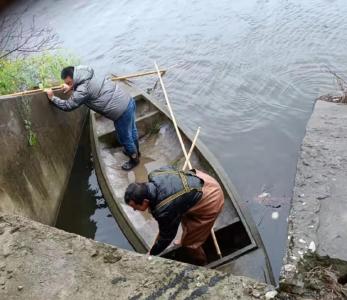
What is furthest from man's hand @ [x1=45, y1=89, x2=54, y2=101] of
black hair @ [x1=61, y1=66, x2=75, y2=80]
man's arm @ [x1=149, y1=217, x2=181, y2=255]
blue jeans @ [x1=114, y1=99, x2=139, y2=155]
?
man's arm @ [x1=149, y1=217, x2=181, y2=255]

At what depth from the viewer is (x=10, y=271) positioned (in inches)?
128

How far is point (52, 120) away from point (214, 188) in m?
3.68

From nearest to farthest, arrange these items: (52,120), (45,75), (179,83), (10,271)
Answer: (10,271), (52,120), (45,75), (179,83)

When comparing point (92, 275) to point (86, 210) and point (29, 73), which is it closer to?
point (86, 210)

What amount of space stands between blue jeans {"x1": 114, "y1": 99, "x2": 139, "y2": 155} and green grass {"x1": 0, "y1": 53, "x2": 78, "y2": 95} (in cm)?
152

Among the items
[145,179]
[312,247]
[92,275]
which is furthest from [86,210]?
[312,247]

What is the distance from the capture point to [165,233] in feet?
15.9

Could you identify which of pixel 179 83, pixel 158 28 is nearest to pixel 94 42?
pixel 158 28

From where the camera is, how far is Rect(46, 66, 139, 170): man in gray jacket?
6.82 metres

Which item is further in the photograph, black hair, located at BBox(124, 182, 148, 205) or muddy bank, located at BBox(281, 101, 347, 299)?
black hair, located at BBox(124, 182, 148, 205)

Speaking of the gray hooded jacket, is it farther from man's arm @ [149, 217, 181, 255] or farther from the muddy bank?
the muddy bank

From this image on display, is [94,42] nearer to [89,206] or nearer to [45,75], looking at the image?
[45,75]

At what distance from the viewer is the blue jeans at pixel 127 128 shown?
726 centimetres

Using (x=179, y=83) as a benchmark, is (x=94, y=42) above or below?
above
